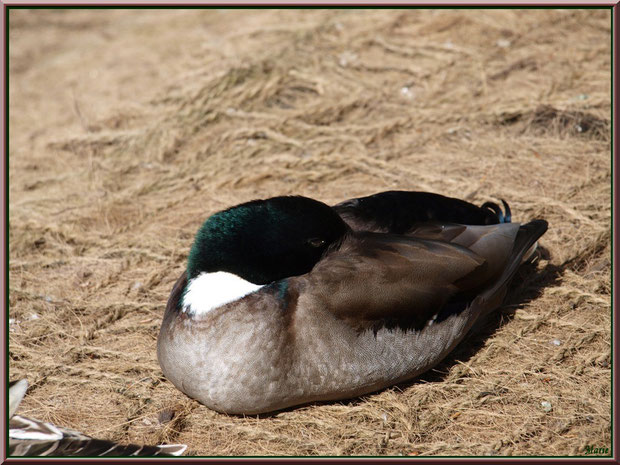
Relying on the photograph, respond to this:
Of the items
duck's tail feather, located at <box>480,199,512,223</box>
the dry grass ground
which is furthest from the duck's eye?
duck's tail feather, located at <box>480,199,512,223</box>

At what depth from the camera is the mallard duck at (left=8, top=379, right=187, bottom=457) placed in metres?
3.05

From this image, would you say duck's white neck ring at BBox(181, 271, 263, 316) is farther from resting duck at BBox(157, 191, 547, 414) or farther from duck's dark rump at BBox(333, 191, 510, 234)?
duck's dark rump at BBox(333, 191, 510, 234)

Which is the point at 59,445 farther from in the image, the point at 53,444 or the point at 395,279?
the point at 395,279

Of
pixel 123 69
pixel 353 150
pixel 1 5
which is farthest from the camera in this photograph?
pixel 123 69

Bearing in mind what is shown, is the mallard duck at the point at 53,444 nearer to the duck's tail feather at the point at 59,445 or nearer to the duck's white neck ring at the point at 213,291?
the duck's tail feather at the point at 59,445

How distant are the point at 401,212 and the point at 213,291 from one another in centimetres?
114

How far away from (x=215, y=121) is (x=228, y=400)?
3.64 m

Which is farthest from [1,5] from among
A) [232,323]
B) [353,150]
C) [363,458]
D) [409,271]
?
[363,458]

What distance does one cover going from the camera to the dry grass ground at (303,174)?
137 inches

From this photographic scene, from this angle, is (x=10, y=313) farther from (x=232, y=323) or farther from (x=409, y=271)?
(x=409, y=271)

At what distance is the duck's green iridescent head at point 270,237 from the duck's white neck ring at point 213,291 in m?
0.03

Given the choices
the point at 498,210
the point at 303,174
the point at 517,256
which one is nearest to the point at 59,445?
the point at 517,256

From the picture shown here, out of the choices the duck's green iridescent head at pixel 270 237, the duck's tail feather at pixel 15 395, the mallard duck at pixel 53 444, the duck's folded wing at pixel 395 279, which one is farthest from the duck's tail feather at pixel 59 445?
the duck's folded wing at pixel 395 279

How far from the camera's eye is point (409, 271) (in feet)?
11.3
